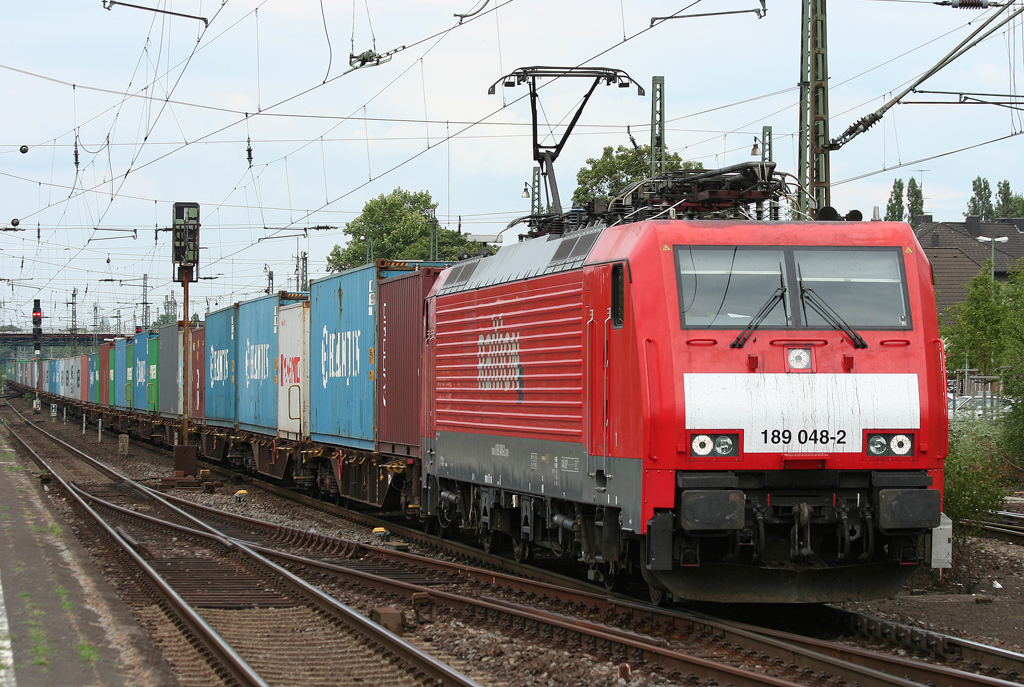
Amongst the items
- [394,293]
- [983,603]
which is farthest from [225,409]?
[983,603]

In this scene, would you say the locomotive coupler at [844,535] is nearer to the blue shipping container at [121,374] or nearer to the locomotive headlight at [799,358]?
the locomotive headlight at [799,358]

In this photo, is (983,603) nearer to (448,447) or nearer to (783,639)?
(783,639)

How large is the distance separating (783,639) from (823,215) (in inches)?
140

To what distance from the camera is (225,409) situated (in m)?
29.3

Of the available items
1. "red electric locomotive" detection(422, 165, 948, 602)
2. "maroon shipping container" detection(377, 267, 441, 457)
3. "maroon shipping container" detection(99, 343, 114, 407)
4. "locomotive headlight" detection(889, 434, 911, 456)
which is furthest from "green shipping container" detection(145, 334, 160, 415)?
"locomotive headlight" detection(889, 434, 911, 456)

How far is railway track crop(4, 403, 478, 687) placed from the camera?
8164mm

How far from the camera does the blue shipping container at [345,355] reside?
17891 mm

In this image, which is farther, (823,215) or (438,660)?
(823,215)

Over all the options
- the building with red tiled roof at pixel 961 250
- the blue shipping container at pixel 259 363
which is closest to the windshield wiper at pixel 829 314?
the blue shipping container at pixel 259 363

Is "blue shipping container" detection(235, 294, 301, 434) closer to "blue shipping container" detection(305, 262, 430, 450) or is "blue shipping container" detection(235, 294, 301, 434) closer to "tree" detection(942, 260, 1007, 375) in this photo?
"blue shipping container" detection(305, 262, 430, 450)

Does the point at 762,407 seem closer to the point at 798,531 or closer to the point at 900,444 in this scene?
the point at 798,531

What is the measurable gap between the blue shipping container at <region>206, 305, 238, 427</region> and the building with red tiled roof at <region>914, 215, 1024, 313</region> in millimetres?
39145

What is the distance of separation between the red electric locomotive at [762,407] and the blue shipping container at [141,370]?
34.4 meters

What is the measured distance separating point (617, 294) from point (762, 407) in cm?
148
